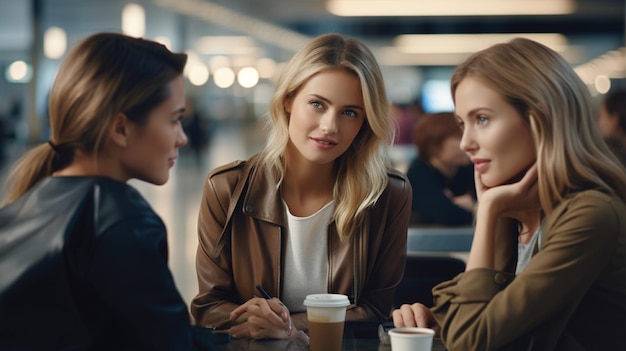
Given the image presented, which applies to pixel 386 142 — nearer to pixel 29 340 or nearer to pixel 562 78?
pixel 562 78

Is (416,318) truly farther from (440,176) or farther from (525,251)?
(440,176)

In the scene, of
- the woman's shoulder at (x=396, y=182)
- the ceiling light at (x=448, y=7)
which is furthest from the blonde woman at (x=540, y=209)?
the ceiling light at (x=448, y=7)

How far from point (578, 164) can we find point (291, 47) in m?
24.2

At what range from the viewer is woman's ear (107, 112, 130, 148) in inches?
52.6

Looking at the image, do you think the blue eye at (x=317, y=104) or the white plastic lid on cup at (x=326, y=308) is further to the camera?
the blue eye at (x=317, y=104)

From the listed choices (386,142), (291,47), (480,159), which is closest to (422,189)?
(386,142)

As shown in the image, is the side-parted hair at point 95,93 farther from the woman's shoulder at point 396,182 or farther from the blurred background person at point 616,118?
the blurred background person at point 616,118

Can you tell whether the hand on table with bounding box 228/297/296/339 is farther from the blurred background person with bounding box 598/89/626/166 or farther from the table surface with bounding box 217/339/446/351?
the blurred background person with bounding box 598/89/626/166

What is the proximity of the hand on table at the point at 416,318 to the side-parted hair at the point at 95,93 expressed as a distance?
65 cm

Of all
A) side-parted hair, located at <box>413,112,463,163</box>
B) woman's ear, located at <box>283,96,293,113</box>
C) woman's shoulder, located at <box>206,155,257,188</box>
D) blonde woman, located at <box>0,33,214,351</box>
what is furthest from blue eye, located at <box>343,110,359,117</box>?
side-parted hair, located at <box>413,112,463,163</box>

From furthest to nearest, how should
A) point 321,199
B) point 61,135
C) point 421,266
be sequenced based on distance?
point 421,266, point 321,199, point 61,135

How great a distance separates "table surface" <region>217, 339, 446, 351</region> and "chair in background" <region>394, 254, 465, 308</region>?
746mm

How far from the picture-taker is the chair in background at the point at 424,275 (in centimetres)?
242

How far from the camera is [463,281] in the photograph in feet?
4.85
